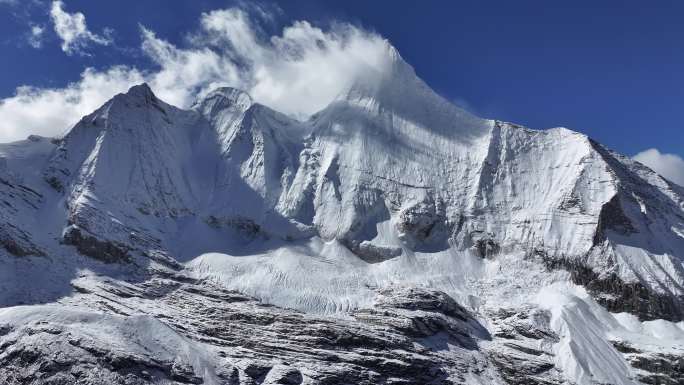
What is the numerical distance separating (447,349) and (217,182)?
68.8 metres

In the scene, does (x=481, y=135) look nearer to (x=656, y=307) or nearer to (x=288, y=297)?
(x=656, y=307)

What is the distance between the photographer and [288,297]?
137m

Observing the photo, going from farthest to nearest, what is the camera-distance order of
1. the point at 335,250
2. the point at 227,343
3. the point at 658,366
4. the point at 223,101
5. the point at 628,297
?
the point at 223,101, the point at 335,250, the point at 628,297, the point at 658,366, the point at 227,343

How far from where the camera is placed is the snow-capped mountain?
385ft

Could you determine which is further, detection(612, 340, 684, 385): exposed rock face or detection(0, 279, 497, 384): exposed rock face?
detection(612, 340, 684, 385): exposed rock face

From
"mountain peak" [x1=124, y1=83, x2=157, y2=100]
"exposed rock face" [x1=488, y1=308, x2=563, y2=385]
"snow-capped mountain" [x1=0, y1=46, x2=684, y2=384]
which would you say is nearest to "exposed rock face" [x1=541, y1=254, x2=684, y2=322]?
"snow-capped mountain" [x1=0, y1=46, x2=684, y2=384]

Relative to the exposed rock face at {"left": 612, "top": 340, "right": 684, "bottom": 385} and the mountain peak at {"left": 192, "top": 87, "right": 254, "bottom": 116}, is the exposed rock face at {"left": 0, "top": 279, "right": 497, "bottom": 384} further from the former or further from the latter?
the mountain peak at {"left": 192, "top": 87, "right": 254, "bottom": 116}

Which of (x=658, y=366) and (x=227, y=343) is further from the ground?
(x=658, y=366)

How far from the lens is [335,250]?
156 meters

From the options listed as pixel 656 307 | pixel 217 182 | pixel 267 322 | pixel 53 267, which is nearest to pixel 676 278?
pixel 656 307

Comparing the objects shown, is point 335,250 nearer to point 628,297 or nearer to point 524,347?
point 524,347

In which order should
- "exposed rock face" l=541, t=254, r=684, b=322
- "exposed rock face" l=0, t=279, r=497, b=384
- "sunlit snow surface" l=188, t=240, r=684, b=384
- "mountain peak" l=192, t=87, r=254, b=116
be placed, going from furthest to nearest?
"mountain peak" l=192, t=87, r=254, b=116, "exposed rock face" l=541, t=254, r=684, b=322, "sunlit snow surface" l=188, t=240, r=684, b=384, "exposed rock face" l=0, t=279, r=497, b=384

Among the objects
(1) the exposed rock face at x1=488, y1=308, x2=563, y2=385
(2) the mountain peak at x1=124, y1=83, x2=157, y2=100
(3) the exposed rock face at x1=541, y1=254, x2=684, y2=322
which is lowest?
(1) the exposed rock face at x1=488, y1=308, x2=563, y2=385

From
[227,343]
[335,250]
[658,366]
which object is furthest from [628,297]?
[227,343]
